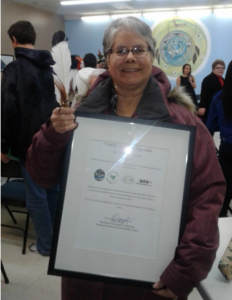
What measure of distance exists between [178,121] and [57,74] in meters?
0.41

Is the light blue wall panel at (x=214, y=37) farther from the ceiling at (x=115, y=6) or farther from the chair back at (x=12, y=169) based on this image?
the chair back at (x=12, y=169)

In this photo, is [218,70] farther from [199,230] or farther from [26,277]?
[199,230]

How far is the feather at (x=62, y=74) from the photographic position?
2.85ft

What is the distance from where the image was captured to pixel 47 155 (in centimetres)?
97

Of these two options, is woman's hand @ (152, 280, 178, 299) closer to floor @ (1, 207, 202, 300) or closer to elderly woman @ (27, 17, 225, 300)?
elderly woman @ (27, 17, 225, 300)

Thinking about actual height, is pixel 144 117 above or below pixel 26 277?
above

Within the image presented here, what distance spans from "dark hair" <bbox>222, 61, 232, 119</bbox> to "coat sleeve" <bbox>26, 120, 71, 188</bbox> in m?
1.92

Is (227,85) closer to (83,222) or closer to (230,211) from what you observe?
(230,211)

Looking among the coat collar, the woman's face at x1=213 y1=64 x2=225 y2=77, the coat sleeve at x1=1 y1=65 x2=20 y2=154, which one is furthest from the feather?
the woman's face at x1=213 y1=64 x2=225 y2=77

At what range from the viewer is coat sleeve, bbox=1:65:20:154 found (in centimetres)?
212

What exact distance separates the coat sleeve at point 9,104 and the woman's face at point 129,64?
1.32 meters

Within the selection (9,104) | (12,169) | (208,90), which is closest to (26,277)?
(12,169)

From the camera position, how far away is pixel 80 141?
96 centimetres

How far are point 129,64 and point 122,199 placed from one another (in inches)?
16.7
